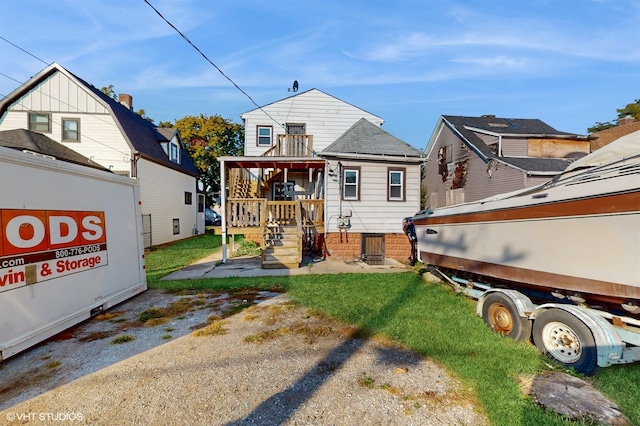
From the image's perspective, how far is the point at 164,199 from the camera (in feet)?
55.0

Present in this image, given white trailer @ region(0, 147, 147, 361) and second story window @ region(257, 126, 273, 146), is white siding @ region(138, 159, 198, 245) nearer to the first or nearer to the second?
second story window @ region(257, 126, 273, 146)

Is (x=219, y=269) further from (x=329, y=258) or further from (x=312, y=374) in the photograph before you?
(x=312, y=374)

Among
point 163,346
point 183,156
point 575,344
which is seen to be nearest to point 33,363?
point 163,346

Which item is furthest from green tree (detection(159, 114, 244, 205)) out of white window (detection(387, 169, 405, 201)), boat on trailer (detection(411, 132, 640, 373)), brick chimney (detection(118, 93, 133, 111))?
boat on trailer (detection(411, 132, 640, 373))

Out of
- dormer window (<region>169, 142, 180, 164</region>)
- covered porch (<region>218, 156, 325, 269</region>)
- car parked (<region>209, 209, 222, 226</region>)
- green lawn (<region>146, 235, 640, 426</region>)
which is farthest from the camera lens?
car parked (<region>209, 209, 222, 226</region>)

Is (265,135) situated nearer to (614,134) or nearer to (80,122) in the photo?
(80,122)

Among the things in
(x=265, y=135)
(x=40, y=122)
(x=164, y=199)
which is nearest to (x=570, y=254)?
(x=265, y=135)

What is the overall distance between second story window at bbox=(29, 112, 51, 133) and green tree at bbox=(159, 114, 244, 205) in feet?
50.3

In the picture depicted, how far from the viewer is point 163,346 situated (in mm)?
3996

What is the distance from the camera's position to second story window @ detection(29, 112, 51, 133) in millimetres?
13820

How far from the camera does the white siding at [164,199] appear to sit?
48.9 feet

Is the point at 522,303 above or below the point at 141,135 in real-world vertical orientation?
below

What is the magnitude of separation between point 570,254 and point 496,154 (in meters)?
14.1

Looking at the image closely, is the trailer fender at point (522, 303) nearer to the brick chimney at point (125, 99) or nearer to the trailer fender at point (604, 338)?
the trailer fender at point (604, 338)
